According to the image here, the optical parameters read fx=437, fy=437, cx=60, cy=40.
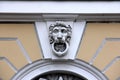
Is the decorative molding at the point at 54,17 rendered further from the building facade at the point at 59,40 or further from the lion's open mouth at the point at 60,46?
the lion's open mouth at the point at 60,46

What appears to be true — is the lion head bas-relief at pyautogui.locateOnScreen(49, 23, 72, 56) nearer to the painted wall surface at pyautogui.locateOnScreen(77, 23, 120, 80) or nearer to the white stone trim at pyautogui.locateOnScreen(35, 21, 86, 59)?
the white stone trim at pyautogui.locateOnScreen(35, 21, 86, 59)

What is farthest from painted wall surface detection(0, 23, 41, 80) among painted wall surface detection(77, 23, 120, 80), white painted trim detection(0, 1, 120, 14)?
painted wall surface detection(77, 23, 120, 80)

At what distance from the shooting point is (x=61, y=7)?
257 inches

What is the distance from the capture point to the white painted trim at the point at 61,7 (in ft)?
21.3

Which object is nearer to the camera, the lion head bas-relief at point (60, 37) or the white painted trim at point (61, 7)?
the lion head bas-relief at point (60, 37)

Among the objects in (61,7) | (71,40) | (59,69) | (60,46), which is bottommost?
(59,69)

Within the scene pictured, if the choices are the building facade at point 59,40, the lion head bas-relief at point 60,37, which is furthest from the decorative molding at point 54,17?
the lion head bas-relief at point 60,37

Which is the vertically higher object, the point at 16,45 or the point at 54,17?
the point at 54,17

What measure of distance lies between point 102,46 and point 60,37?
0.64m

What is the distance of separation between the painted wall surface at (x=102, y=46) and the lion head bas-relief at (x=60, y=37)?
0.78 feet

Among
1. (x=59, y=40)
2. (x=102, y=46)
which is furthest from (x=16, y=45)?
(x=102, y=46)

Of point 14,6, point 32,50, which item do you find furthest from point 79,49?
point 14,6

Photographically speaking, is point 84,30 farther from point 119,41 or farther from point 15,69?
point 15,69

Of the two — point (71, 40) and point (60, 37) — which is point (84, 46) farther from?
point (60, 37)
